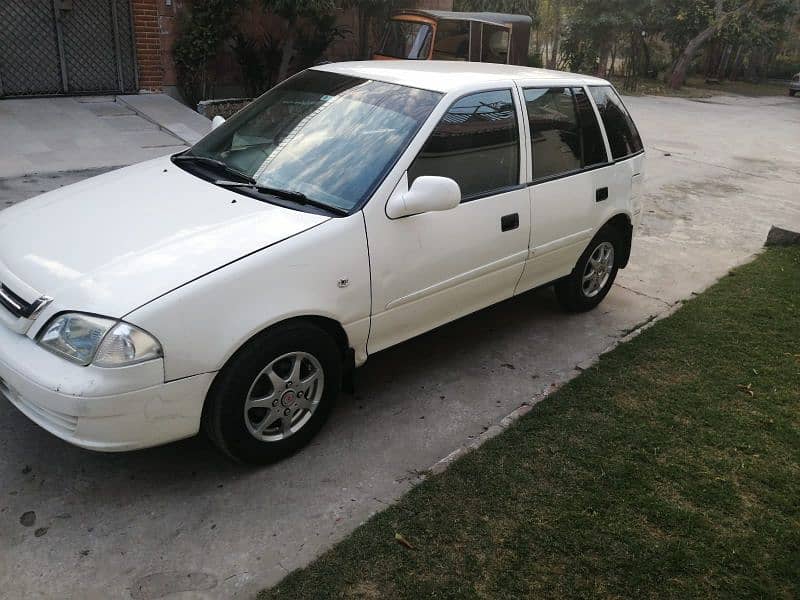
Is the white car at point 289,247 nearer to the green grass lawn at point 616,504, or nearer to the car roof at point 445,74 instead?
the car roof at point 445,74

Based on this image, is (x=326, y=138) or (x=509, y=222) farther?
(x=509, y=222)

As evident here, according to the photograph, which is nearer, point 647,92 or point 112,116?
point 112,116

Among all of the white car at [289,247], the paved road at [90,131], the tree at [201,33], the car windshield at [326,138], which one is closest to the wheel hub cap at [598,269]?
the white car at [289,247]

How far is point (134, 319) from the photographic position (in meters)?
2.73

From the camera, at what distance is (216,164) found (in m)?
3.97

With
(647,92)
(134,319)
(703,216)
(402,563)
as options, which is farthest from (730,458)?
(647,92)

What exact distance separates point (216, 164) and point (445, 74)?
4.80 feet

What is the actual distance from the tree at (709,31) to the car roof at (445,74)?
22.7 metres

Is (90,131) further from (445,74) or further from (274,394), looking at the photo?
(274,394)

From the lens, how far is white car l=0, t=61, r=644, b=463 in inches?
111

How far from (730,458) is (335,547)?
2106mm

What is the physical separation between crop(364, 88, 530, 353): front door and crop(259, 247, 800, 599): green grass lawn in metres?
0.77

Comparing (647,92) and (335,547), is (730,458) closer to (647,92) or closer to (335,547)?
(335,547)

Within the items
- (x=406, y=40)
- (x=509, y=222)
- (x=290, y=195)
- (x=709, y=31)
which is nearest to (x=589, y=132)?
(x=509, y=222)
